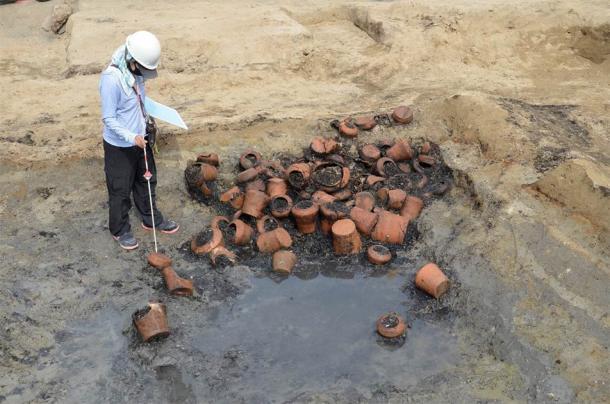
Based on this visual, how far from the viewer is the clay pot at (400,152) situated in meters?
5.77

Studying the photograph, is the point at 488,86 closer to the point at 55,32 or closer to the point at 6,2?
the point at 55,32

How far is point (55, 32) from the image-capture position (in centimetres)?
908

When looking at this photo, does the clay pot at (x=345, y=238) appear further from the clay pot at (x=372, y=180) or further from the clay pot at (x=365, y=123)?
the clay pot at (x=365, y=123)

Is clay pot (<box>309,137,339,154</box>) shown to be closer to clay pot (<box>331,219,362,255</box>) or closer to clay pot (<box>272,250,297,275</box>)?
clay pot (<box>331,219,362,255</box>)

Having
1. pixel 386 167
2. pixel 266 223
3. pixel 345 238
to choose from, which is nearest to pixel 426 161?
pixel 386 167

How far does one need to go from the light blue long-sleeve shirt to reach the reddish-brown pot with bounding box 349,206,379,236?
6.23 feet

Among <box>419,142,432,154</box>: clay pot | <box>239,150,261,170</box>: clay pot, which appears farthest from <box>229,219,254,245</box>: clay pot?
<box>419,142,432,154</box>: clay pot

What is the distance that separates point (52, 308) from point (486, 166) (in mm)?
3903

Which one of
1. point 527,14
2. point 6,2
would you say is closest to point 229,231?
point 527,14

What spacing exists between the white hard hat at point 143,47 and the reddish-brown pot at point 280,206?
169 centimetres

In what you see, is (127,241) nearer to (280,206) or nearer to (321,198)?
(280,206)

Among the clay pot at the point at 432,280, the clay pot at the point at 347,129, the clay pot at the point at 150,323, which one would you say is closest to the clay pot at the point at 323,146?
the clay pot at the point at 347,129

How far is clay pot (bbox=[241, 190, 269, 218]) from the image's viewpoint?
5121 millimetres

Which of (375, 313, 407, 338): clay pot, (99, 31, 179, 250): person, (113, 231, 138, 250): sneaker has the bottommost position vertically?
(113, 231, 138, 250): sneaker
